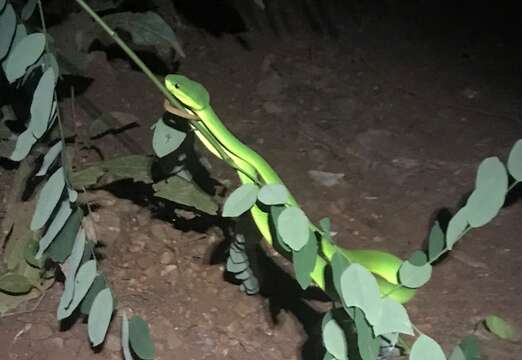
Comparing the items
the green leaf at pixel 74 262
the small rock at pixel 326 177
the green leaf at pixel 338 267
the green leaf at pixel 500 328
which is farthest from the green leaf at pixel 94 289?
the small rock at pixel 326 177

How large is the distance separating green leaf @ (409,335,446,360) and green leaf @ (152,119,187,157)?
1.87 ft

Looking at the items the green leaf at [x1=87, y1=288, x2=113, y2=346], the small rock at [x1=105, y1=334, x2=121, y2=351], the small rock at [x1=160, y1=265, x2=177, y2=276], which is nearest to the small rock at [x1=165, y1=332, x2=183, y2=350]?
the small rock at [x1=105, y1=334, x2=121, y2=351]

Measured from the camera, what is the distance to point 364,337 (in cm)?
115

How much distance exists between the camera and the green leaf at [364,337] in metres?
1.14

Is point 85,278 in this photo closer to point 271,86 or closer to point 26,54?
point 26,54

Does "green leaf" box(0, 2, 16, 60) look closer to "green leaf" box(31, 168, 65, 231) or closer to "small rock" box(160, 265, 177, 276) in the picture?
"green leaf" box(31, 168, 65, 231)

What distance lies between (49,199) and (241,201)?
392mm

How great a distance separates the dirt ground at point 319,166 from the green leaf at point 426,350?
75 centimetres

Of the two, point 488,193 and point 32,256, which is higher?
point 488,193

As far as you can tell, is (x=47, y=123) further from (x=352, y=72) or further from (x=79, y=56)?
(x=352, y=72)

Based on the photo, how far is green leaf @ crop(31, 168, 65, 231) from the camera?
1.39 m

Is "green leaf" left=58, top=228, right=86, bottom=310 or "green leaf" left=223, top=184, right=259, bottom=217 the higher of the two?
"green leaf" left=223, top=184, right=259, bottom=217

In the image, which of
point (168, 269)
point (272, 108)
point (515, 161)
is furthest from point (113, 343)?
point (272, 108)

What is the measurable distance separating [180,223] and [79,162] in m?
0.43
